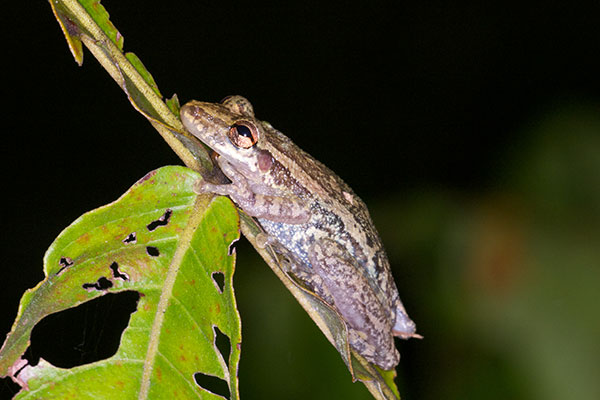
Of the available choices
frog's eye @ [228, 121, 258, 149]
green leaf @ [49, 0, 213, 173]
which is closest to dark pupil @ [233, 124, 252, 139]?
frog's eye @ [228, 121, 258, 149]

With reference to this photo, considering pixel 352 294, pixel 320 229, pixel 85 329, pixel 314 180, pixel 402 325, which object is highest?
pixel 85 329

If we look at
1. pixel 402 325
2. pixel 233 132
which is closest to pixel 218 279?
pixel 233 132

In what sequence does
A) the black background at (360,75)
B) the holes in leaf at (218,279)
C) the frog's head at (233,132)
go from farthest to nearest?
A: 1. the black background at (360,75)
2. the frog's head at (233,132)
3. the holes in leaf at (218,279)

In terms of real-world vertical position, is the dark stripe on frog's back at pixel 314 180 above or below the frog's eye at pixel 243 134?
below

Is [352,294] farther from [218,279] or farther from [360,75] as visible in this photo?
[360,75]

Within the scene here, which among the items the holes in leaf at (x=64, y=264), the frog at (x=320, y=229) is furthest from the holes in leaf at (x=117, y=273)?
the frog at (x=320, y=229)

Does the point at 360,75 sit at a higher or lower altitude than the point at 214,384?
higher

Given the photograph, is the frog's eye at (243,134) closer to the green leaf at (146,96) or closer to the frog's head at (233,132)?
the frog's head at (233,132)

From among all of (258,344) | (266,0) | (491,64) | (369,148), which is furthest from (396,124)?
(258,344)
